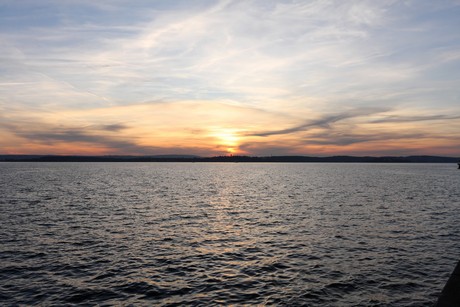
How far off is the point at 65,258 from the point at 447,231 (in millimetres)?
40991

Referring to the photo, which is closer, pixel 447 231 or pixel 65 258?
pixel 65 258

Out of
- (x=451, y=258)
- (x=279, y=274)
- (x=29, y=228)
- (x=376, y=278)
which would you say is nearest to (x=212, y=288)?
(x=279, y=274)

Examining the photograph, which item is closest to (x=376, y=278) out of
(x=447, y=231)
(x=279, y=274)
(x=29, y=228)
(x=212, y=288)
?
(x=279, y=274)

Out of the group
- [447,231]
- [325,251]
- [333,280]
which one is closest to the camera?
[333,280]

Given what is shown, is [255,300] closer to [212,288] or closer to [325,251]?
[212,288]

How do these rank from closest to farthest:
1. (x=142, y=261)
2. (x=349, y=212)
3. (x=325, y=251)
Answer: (x=142, y=261)
(x=325, y=251)
(x=349, y=212)

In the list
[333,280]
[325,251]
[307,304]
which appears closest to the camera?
[307,304]

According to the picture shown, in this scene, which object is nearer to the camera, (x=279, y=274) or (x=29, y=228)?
(x=279, y=274)

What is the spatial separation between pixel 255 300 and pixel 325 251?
42.8 feet

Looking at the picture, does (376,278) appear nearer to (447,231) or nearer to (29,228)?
(447,231)

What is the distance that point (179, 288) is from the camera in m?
21.7

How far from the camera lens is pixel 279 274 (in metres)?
24.4

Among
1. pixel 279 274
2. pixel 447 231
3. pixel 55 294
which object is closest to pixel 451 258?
pixel 447 231

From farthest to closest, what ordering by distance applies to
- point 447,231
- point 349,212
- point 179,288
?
point 349,212
point 447,231
point 179,288
